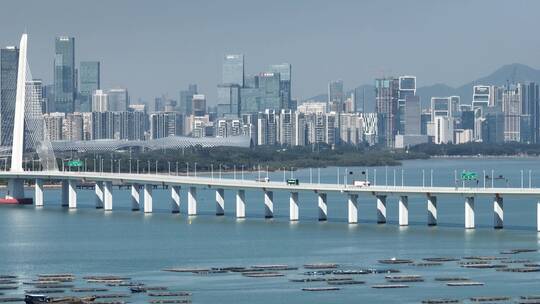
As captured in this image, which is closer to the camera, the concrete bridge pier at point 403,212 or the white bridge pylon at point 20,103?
the concrete bridge pier at point 403,212

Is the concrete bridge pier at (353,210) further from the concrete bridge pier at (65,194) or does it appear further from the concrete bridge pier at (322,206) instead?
the concrete bridge pier at (65,194)

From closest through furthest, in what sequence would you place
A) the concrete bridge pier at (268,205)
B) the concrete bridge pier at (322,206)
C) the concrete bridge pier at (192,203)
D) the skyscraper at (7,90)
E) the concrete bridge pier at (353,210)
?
the concrete bridge pier at (353,210), the concrete bridge pier at (322,206), the concrete bridge pier at (268,205), the concrete bridge pier at (192,203), the skyscraper at (7,90)

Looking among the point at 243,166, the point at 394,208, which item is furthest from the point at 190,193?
the point at 243,166

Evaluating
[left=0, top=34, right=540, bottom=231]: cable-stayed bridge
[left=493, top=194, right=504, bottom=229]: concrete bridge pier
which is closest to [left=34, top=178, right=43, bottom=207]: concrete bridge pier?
[left=0, top=34, right=540, bottom=231]: cable-stayed bridge

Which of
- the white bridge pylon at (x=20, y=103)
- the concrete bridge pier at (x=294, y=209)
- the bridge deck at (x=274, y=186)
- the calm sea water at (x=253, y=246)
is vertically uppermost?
the white bridge pylon at (x=20, y=103)

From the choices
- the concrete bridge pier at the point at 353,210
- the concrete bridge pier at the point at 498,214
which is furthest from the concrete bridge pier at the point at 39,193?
the concrete bridge pier at the point at 498,214

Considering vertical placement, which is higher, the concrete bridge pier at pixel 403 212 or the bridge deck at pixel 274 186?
the bridge deck at pixel 274 186

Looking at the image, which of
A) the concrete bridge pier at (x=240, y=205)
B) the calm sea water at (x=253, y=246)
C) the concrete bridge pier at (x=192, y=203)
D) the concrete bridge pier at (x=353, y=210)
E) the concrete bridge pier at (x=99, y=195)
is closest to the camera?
the calm sea water at (x=253, y=246)
